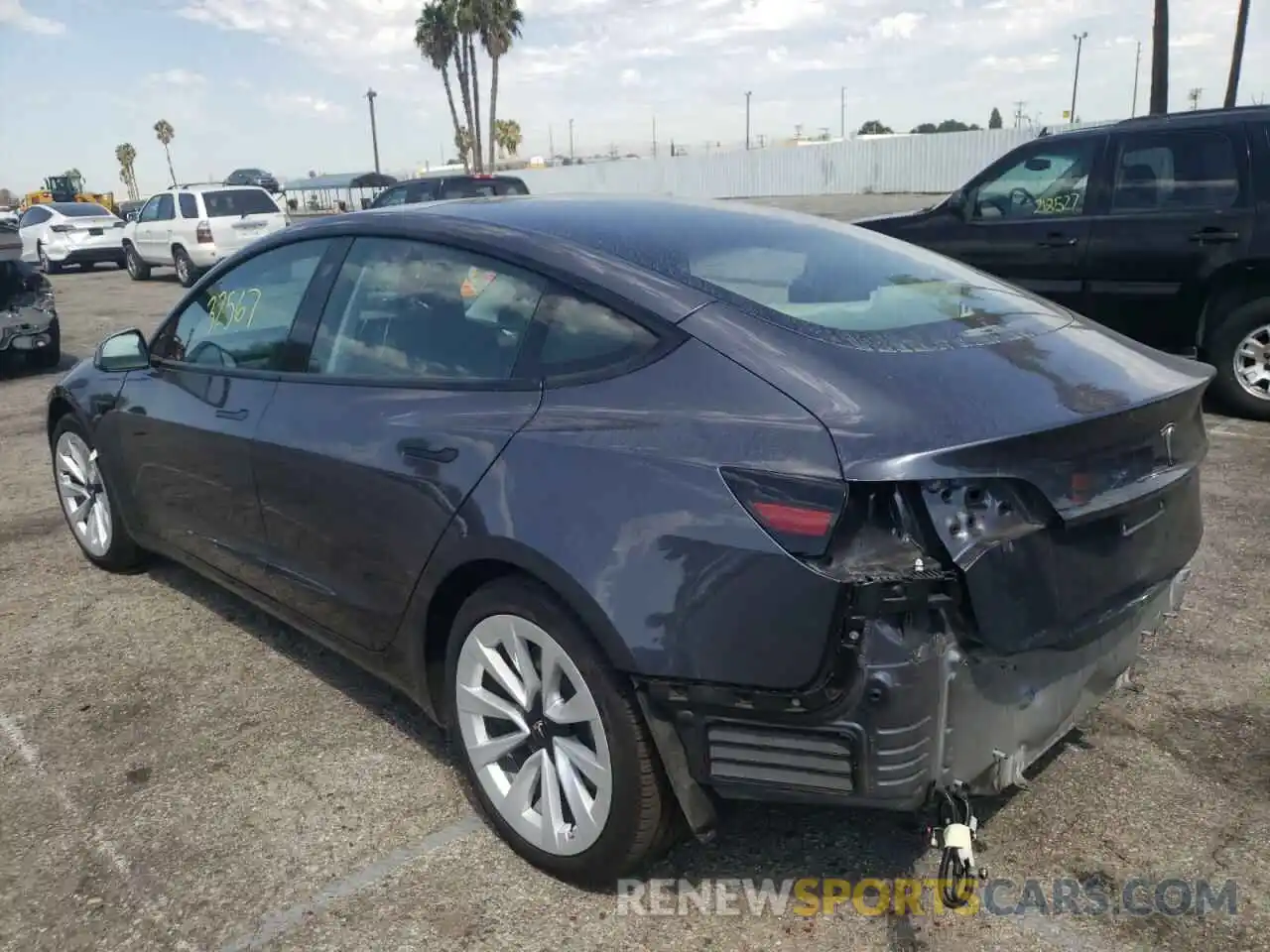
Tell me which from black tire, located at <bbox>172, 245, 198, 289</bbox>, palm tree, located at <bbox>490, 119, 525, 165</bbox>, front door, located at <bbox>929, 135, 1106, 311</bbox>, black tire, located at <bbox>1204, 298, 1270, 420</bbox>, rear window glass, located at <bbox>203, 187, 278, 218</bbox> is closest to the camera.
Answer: black tire, located at <bbox>1204, 298, 1270, 420</bbox>

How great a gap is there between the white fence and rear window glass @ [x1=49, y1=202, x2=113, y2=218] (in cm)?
1439

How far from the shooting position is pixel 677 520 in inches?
86.0

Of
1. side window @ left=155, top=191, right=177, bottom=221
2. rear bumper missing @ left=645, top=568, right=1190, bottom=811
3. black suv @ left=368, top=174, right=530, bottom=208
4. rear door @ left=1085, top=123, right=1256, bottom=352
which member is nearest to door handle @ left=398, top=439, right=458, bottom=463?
rear bumper missing @ left=645, top=568, right=1190, bottom=811

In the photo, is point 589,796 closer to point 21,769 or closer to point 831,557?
point 831,557

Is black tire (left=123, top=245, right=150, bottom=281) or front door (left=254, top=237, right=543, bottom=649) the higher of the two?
front door (left=254, top=237, right=543, bottom=649)

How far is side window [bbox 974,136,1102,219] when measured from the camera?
24.1ft

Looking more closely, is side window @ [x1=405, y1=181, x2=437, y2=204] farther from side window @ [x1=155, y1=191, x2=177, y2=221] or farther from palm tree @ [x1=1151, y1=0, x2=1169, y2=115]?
palm tree @ [x1=1151, y1=0, x2=1169, y2=115]

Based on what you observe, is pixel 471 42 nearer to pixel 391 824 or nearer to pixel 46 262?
pixel 46 262

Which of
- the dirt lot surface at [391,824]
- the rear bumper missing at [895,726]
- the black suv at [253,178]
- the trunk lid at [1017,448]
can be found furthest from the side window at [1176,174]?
the black suv at [253,178]

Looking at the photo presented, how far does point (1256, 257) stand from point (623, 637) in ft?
19.6

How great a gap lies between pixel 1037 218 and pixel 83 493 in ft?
20.4

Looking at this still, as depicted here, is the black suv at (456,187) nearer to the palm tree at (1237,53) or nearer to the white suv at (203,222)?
the white suv at (203,222)

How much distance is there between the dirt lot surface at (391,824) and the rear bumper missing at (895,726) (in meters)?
0.44

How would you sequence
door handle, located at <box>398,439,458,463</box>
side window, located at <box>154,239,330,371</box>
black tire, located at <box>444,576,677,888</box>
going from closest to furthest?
black tire, located at <box>444,576,677,888</box>, door handle, located at <box>398,439,458,463</box>, side window, located at <box>154,239,330,371</box>
